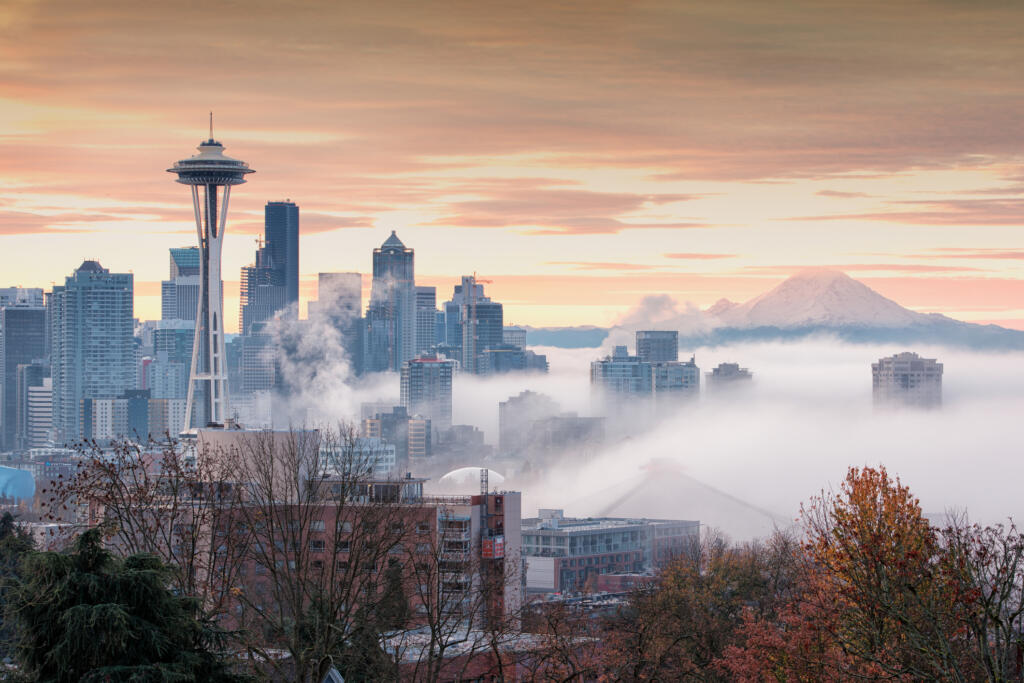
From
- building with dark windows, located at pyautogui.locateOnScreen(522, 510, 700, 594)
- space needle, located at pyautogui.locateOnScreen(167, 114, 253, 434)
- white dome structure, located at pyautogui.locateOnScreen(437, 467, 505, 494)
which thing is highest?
space needle, located at pyautogui.locateOnScreen(167, 114, 253, 434)

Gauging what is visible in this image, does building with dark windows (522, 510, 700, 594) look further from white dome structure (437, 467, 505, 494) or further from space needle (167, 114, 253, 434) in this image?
space needle (167, 114, 253, 434)

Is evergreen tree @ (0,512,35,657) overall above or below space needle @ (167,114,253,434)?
below

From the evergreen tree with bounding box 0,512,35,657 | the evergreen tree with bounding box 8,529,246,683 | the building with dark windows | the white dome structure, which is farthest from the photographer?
the white dome structure

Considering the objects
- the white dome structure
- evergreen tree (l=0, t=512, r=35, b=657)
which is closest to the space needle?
the white dome structure

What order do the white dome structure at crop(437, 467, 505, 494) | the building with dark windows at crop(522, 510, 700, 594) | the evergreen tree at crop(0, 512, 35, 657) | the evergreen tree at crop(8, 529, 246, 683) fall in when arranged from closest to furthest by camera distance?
the evergreen tree at crop(8, 529, 246, 683) → the evergreen tree at crop(0, 512, 35, 657) → the building with dark windows at crop(522, 510, 700, 594) → the white dome structure at crop(437, 467, 505, 494)

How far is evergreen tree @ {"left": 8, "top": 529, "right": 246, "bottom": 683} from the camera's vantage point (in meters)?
14.7

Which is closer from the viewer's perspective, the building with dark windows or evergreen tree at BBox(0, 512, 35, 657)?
evergreen tree at BBox(0, 512, 35, 657)

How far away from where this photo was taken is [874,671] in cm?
2105

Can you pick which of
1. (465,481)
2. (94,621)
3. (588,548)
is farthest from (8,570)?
(465,481)

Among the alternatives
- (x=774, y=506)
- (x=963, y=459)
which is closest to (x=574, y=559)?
(x=774, y=506)

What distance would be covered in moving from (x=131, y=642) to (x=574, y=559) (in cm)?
10753

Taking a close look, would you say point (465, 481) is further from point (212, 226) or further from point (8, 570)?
point (8, 570)

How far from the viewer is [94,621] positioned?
1467 cm

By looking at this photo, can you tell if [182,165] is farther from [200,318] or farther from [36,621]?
[36,621]
